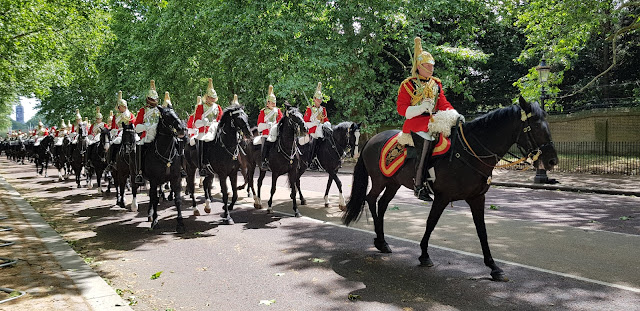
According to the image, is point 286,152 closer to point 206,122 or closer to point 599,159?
point 206,122

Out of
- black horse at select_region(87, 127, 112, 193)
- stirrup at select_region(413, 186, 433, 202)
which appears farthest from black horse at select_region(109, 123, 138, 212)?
stirrup at select_region(413, 186, 433, 202)

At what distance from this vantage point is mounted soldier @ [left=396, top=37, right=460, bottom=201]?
6.52m

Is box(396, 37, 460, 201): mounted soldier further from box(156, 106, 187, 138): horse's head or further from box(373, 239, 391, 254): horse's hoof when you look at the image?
box(156, 106, 187, 138): horse's head

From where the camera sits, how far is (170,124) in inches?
367

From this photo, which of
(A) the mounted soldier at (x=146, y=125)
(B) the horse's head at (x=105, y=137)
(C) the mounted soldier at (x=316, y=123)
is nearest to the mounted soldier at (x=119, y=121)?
(B) the horse's head at (x=105, y=137)

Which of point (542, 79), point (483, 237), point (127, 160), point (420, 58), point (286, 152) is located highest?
point (542, 79)

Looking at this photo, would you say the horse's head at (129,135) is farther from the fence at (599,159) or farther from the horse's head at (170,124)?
the fence at (599,159)

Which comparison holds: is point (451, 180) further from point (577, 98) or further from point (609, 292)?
point (577, 98)

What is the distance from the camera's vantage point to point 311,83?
21672 millimetres

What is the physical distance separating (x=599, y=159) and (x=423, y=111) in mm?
21503

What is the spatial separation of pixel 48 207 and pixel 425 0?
751 inches

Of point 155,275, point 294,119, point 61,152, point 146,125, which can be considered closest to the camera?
point 155,275

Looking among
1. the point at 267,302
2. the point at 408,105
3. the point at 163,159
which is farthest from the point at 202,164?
the point at 267,302

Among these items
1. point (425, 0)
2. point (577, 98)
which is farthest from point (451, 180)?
point (577, 98)
